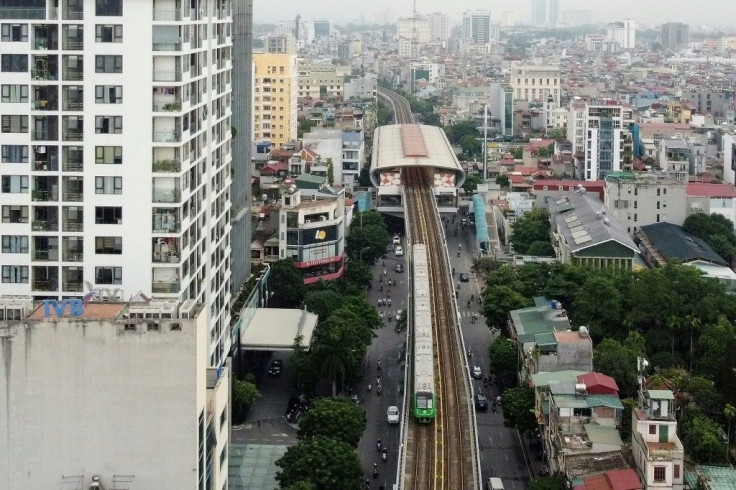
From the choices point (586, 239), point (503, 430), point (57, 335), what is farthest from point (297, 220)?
point (57, 335)

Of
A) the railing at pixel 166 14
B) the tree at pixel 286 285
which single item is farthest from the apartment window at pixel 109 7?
the tree at pixel 286 285

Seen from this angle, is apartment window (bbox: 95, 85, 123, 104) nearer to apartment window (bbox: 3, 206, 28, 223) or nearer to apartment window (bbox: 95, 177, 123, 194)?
apartment window (bbox: 95, 177, 123, 194)

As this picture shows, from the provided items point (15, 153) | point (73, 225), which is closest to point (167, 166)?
point (73, 225)

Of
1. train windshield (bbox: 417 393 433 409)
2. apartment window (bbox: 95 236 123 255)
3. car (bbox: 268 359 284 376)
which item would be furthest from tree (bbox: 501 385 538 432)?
apartment window (bbox: 95 236 123 255)

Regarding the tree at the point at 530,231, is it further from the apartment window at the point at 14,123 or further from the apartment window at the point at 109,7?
the apartment window at the point at 14,123

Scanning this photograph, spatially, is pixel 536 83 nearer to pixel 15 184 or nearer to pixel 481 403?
pixel 481 403

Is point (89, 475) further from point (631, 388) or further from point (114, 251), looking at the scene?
point (631, 388)

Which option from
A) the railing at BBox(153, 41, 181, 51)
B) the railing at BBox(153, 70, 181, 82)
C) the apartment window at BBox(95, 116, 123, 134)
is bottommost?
the apartment window at BBox(95, 116, 123, 134)
